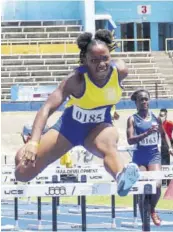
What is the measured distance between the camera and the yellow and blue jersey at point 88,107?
7223 mm

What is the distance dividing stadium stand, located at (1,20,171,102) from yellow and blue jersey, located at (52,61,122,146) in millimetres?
27602

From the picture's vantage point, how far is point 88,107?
7270mm

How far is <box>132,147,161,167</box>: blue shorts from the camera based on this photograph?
10133mm

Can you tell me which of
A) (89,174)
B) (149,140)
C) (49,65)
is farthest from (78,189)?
(49,65)

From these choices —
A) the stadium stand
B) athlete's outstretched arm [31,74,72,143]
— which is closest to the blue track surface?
athlete's outstretched arm [31,74,72,143]

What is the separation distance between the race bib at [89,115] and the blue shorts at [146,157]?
9.36 ft

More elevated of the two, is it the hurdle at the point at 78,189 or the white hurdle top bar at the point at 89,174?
the hurdle at the point at 78,189

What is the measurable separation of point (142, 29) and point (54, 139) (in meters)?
39.1

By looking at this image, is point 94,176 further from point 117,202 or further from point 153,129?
point 117,202

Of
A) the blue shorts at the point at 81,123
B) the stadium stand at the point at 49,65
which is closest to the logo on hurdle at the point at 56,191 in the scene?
the blue shorts at the point at 81,123

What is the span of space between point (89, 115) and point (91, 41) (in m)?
0.59

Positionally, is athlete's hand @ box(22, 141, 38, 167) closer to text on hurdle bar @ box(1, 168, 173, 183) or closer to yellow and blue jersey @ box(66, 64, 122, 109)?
yellow and blue jersey @ box(66, 64, 122, 109)

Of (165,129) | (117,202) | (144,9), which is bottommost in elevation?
(117,202)

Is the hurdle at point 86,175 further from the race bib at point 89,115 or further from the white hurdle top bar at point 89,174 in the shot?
the race bib at point 89,115
